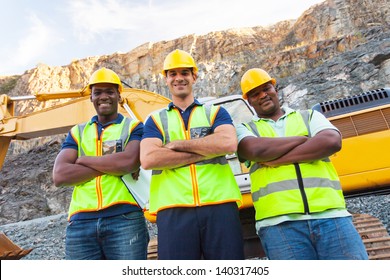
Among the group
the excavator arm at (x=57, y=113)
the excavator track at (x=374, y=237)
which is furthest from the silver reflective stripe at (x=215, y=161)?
the excavator arm at (x=57, y=113)

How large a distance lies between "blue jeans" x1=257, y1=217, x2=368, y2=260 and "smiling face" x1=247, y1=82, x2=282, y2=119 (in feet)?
2.88

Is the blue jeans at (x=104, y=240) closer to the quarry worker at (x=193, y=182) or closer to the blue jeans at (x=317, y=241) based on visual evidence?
the quarry worker at (x=193, y=182)

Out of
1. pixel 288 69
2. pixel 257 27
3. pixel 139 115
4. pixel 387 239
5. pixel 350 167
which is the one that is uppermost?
pixel 257 27

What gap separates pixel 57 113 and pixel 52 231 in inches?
168

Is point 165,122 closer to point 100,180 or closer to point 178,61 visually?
point 178,61

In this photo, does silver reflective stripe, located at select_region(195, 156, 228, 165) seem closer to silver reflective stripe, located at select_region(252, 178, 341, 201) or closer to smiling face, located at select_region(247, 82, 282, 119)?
silver reflective stripe, located at select_region(252, 178, 341, 201)

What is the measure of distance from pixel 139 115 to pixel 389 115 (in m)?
4.18


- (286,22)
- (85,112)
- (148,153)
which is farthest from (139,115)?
(286,22)

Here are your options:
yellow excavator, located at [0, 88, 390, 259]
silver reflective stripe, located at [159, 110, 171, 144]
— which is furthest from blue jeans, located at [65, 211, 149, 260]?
yellow excavator, located at [0, 88, 390, 259]

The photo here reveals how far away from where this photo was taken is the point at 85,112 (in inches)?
277

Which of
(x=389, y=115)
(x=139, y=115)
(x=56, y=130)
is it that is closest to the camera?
(x=389, y=115)

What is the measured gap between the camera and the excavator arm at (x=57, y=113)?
6.59 meters

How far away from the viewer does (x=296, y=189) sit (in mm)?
2176

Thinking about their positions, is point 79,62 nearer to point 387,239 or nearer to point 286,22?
point 286,22
